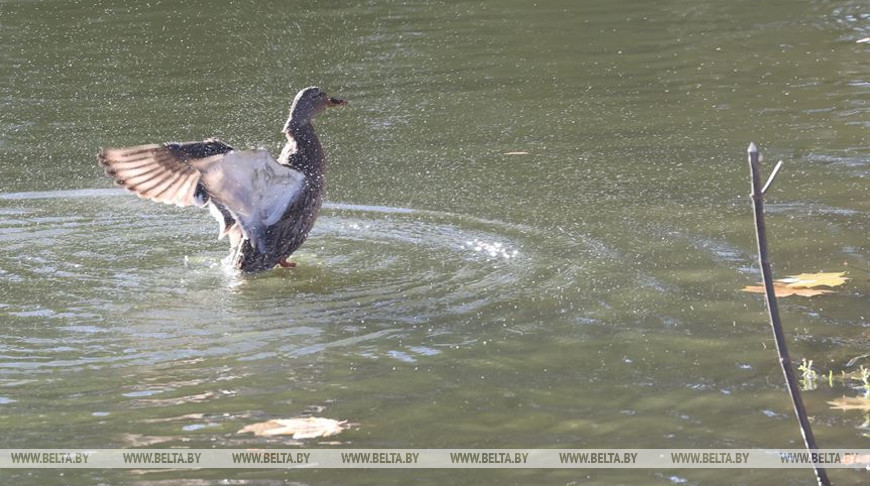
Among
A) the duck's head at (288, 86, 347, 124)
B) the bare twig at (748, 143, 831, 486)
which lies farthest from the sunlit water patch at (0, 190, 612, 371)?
the bare twig at (748, 143, 831, 486)

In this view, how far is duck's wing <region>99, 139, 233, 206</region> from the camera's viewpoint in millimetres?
5777

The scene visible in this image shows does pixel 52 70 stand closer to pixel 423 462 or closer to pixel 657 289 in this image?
pixel 657 289

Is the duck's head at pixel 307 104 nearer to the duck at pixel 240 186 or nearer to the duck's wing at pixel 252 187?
the duck at pixel 240 186

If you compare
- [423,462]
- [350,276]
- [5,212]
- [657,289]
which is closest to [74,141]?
[5,212]

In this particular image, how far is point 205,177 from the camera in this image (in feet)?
19.0

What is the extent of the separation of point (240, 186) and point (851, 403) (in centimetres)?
292

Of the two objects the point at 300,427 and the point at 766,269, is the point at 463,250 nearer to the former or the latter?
the point at 300,427

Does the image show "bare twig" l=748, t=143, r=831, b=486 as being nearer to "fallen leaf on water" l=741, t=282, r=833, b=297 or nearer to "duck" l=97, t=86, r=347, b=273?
"fallen leaf on water" l=741, t=282, r=833, b=297

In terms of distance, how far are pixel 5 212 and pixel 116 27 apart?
19.4 ft

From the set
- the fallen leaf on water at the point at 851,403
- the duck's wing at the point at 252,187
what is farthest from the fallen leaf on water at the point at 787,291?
the duck's wing at the point at 252,187

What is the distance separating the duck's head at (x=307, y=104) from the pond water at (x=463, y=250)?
22.8 inches

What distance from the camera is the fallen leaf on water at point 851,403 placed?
3871 mm

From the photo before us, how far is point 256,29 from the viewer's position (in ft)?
40.5

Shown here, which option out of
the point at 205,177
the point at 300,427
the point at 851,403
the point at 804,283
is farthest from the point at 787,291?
the point at 205,177
